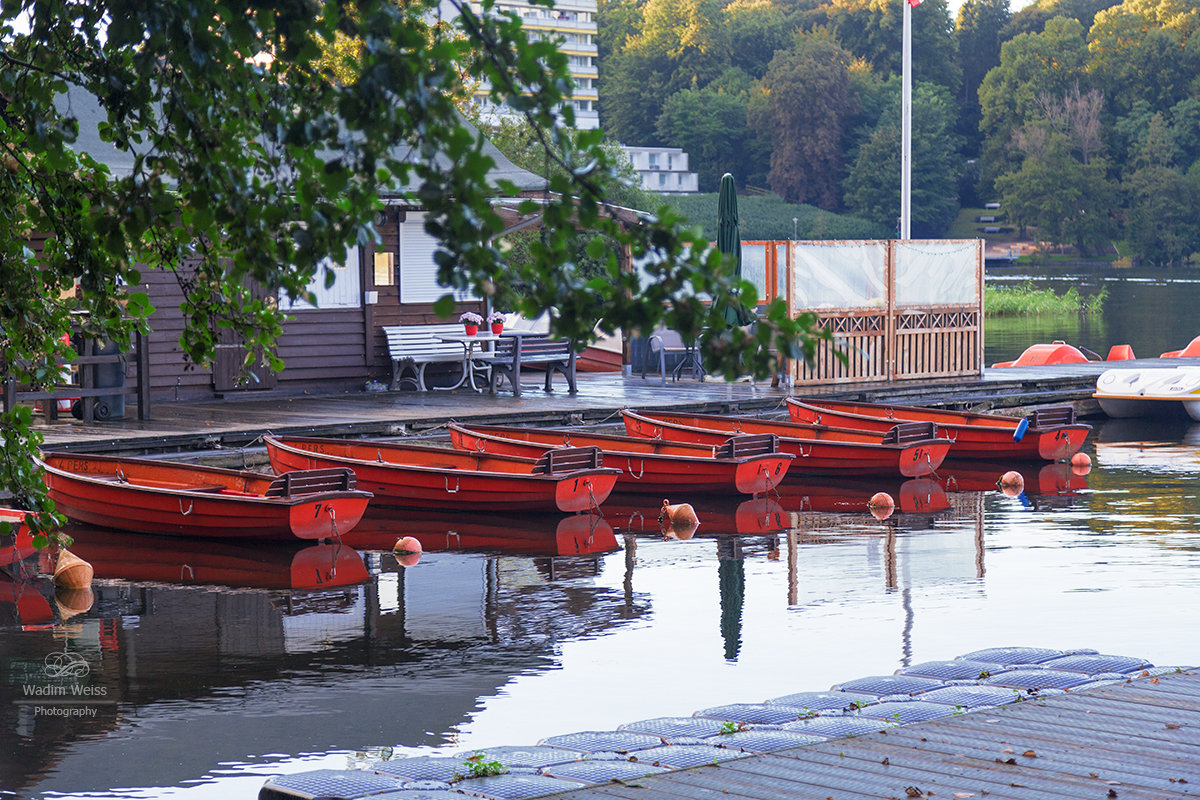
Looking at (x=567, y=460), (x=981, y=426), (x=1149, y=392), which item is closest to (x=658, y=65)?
(x=1149, y=392)

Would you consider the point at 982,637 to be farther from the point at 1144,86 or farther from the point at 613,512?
the point at 1144,86

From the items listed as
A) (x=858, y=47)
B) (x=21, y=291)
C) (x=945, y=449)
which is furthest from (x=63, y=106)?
→ (x=858, y=47)

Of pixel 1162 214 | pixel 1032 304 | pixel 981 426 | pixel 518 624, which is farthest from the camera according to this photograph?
pixel 1162 214

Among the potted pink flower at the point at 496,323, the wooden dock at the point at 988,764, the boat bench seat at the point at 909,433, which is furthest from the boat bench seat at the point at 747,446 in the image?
the wooden dock at the point at 988,764

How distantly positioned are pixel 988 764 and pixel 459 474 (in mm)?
11187

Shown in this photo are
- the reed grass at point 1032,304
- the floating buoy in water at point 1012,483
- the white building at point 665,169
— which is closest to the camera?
the floating buoy in water at point 1012,483

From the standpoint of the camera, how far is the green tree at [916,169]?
328 ft

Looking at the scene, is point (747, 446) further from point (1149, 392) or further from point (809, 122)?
point (809, 122)

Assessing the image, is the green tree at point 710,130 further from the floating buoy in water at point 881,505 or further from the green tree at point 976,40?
the floating buoy in water at point 881,505

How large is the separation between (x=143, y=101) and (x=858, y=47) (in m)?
118

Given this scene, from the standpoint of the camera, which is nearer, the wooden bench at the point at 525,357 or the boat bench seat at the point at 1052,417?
the boat bench seat at the point at 1052,417

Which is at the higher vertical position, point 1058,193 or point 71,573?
point 1058,193

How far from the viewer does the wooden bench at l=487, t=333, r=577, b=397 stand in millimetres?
21672

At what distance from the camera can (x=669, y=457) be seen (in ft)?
57.8
